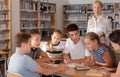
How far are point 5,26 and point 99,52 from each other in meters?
5.08

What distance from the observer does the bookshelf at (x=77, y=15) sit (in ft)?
33.1

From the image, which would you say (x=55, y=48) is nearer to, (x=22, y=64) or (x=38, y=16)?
(x=22, y=64)

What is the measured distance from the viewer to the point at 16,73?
2.53 m

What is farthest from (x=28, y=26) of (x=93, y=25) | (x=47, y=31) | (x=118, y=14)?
(x=93, y=25)

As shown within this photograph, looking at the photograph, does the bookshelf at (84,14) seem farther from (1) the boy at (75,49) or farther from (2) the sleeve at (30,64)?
(2) the sleeve at (30,64)

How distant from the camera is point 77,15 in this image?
10.3 metres

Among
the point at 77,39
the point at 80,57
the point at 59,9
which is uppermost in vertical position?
the point at 59,9

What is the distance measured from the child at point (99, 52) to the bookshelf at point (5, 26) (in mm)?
4838

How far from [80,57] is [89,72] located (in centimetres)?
111

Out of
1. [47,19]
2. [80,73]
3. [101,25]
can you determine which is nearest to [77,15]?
[47,19]

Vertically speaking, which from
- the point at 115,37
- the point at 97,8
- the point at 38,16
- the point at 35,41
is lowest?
the point at 35,41

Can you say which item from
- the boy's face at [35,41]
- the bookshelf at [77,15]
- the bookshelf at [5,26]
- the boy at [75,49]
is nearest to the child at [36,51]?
the boy's face at [35,41]

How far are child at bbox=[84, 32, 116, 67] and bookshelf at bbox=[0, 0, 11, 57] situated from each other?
4.84m

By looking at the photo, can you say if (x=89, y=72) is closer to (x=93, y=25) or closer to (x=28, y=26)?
(x=93, y=25)
